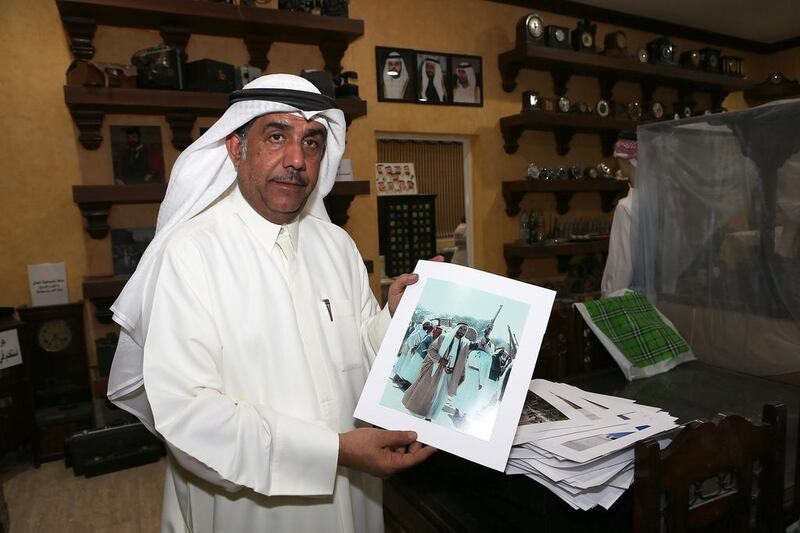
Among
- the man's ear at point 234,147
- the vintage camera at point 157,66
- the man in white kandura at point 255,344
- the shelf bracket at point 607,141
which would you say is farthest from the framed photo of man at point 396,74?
the man's ear at point 234,147

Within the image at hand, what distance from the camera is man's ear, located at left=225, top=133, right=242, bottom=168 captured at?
122 centimetres

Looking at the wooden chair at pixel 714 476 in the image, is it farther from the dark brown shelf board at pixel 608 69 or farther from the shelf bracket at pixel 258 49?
the dark brown shelf board at pixel 608 69

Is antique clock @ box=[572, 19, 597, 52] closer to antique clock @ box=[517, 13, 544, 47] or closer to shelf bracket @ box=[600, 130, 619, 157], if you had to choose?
Answer: antique clock @ box=[517, 13, 544, 47]

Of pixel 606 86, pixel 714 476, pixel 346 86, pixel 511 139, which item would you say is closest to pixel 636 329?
pixel 714 476

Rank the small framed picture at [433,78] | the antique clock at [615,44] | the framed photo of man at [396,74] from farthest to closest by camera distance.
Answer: the antique clock at [615,44] < the small framed picture at [433,78] < the framed photo of man at [396,74]

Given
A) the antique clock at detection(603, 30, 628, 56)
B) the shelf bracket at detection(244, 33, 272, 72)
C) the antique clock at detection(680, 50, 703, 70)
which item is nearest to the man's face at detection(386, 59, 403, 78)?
the shelf bracket at detection(244, 33, 272, 72)

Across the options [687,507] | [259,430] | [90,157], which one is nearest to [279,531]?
[259,430]

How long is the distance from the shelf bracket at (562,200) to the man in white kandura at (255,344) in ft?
11.8

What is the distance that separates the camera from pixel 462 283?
104cm

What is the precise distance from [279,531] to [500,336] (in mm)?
648

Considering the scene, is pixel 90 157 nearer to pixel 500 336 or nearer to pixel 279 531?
pixel 279 531

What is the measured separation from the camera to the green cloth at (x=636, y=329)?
184 centimetres

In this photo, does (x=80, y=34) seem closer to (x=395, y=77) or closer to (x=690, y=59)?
(x=395, y=77)

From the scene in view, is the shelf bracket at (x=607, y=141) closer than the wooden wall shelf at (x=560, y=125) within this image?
No
